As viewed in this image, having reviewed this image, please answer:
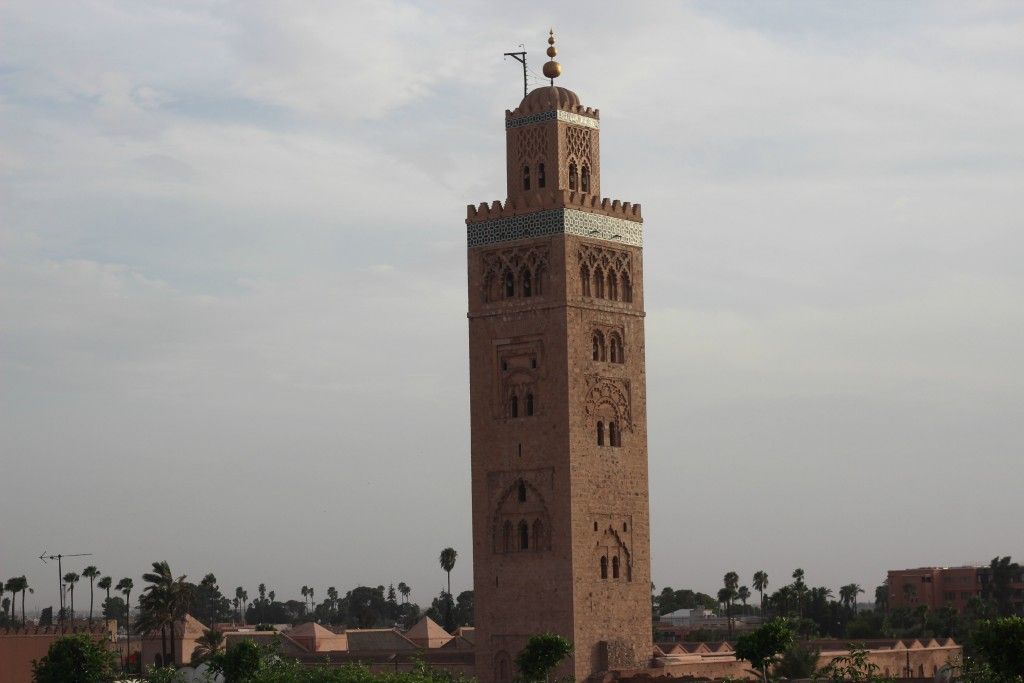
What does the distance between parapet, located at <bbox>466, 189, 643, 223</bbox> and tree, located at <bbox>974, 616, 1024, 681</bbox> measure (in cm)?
1762

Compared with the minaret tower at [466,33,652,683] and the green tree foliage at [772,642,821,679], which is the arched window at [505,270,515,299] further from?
the green tree foliage at [772,642,821,679]

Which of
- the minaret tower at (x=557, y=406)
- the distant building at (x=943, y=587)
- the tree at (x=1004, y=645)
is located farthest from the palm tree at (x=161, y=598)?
the distant building at (x=943, y=587)

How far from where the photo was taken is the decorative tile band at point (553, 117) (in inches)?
1661

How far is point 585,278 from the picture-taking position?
138 ft

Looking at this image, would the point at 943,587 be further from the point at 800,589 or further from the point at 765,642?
the point at 765,642

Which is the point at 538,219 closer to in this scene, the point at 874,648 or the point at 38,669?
the point at 38,669

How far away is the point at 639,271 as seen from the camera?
142 ft

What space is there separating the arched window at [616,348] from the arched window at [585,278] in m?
1.29

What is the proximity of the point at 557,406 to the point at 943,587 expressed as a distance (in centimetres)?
6697

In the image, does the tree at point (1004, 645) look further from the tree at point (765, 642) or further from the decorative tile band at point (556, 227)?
the decorative tile band at point (556, 227)

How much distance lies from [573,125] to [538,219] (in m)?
2.42

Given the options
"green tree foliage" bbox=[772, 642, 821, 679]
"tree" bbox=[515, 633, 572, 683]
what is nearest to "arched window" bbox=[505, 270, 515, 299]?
"tree" bbox=[515, 633, 572, 683]

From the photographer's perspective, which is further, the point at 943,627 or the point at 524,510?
the point at 943,627

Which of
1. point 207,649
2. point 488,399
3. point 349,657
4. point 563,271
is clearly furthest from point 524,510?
point 207,649
